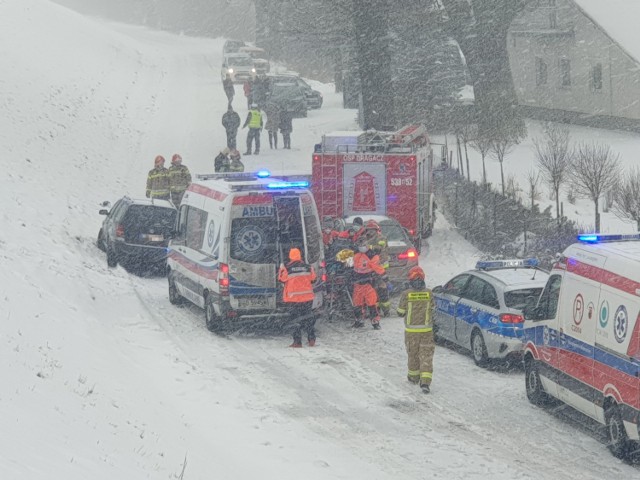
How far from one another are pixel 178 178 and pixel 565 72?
25.8 metres

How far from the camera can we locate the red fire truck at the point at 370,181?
24.4 m

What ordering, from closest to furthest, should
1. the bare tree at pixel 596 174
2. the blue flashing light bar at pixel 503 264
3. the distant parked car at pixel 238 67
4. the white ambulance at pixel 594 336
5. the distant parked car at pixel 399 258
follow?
1. the white ambulance at pixel 594 336
2. the blue flashing light bar at pixel 503 264
3. the distant parked car at pixel 399 258
4. the bare tree at pixel 596 174
5. the distant parked car at pixel 238 67

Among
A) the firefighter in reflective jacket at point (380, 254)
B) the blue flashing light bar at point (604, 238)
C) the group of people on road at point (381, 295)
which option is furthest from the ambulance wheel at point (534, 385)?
the firefighter in reflective jacket at point (380, 254)

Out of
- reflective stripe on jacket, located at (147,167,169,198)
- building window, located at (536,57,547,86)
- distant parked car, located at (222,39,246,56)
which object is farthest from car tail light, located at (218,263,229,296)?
distant parked car, located at (222,39,246,56)

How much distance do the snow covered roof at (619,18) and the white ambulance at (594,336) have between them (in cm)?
3057

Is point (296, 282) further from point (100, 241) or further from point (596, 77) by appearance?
point (596, 77)

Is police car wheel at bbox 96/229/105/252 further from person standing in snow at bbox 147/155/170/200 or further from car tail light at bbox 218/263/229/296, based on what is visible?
car tail light at bbox 218/263/229/296

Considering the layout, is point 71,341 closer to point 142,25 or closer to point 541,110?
point 541,110

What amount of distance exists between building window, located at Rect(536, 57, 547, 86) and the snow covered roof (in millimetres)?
4407

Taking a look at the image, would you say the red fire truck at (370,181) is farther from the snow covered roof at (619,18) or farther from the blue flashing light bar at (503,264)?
the snow covered roof at (619,18)

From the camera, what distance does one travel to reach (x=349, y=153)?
80.7 ft

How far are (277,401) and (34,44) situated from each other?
37.2 m

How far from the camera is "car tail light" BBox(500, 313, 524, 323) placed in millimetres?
15742

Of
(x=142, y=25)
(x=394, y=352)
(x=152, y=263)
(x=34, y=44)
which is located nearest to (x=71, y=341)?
(x=394, y=352)
